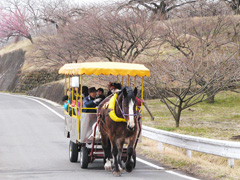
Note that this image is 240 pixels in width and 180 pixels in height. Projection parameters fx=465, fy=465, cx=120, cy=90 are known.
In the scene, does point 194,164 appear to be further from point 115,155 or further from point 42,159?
point 42,159

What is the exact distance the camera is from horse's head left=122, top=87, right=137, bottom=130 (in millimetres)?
9068

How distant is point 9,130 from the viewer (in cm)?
2028

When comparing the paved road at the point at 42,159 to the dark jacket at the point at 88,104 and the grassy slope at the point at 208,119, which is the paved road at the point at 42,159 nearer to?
the dark jacket at the point at 88,104

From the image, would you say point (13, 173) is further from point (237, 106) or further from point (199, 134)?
point (237, 106)

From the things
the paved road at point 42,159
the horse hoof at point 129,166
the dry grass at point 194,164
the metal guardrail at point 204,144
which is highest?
the metal guardrail at point 204,144

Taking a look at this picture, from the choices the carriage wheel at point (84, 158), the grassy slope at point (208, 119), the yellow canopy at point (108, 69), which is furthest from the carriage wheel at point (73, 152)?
the grassy slope at point (208, 119)

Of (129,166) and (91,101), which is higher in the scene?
(91,101)

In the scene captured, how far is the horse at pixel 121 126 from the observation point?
9.21m

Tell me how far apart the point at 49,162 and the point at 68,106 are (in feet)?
5.64

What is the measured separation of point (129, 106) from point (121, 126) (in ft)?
1.86

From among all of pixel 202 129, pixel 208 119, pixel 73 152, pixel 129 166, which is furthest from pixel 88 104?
pixel 208 119

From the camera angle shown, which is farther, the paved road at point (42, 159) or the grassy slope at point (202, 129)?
the grassy slope at point (202, 129)

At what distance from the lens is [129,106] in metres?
9.20

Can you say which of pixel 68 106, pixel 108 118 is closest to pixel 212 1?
pixel 68 106
